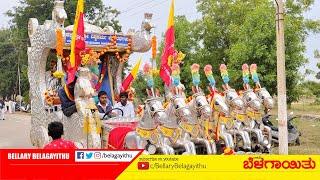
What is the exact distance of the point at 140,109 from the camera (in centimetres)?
960

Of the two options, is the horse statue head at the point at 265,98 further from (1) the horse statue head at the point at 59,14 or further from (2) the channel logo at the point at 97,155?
(2) the channel logo at the point at 97,155

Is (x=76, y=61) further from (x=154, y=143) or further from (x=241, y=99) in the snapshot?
(x=241, y=99)

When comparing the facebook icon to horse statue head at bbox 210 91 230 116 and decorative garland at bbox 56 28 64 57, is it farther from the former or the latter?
Result: decorative garland at bbox 56 28 64 57

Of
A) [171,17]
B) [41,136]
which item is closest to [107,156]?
[171,17]

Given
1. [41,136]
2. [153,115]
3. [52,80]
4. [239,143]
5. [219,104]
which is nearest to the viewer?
[153,115]

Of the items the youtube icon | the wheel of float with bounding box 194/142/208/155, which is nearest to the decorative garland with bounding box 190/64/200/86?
the wheel of float with bounding box 194/142/208/155

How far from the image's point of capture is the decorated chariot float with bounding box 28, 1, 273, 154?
8.84 m

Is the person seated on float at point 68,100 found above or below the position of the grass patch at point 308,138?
above

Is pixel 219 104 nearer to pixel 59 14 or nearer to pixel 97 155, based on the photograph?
pixel 59 14

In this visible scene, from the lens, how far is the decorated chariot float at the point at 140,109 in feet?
29.0

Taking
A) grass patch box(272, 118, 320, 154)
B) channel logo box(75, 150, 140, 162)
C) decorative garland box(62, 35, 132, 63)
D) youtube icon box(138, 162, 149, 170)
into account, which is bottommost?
grass patch box(272, 118, 320, 154)

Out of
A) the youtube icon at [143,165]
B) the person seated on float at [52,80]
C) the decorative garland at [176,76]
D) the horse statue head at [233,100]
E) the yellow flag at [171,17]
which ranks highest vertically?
the yellow flag at [171,17]

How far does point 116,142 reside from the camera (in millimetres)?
8875

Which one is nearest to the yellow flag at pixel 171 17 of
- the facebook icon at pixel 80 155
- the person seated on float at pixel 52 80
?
the person seated on float at pixel 52 80
